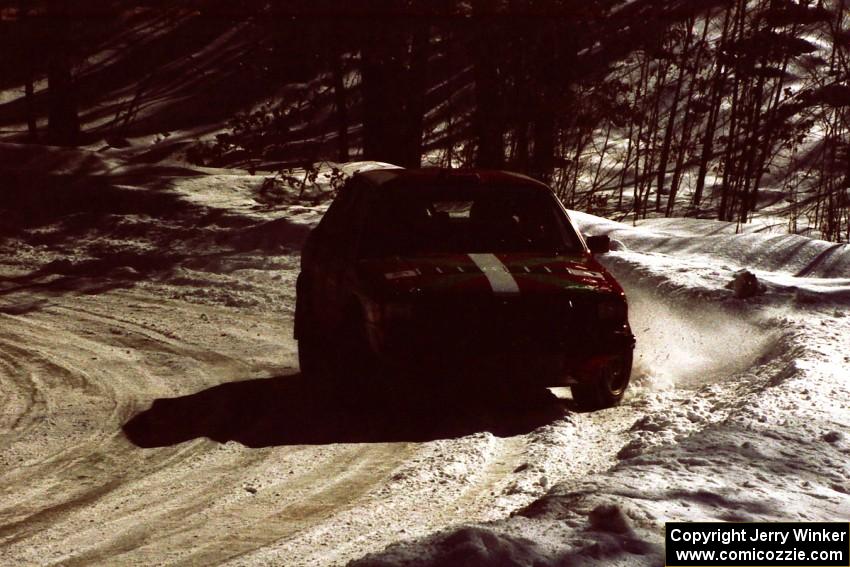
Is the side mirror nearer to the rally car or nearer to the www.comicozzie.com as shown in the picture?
the rally car

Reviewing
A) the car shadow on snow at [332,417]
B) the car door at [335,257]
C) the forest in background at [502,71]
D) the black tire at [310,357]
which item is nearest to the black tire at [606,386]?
the car shadow on snow at [332,417]

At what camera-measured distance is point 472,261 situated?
28.0ft

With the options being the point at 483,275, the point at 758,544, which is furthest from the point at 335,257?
the point at 758,544

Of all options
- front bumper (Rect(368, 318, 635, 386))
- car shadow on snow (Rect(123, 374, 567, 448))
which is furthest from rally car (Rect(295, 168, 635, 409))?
car shadow on snow (Rect(123, 374, 567, 448))

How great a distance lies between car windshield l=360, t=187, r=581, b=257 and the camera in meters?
8.80

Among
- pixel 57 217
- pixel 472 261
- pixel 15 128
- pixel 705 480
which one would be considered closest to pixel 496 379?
pixel 472 261

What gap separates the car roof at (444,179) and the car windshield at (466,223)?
56 millimetres

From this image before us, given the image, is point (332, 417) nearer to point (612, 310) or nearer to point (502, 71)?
point (612, 310)

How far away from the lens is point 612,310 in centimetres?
846

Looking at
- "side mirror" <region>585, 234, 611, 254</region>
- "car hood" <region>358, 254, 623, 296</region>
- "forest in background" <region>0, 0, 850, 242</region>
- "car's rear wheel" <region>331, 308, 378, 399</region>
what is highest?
"forest in background" <region>0, 0, 850, 242</region>

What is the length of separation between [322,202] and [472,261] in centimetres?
1026

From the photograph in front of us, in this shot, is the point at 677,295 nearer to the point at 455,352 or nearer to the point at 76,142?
the point at 455,352

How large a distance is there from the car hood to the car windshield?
0.60 ft

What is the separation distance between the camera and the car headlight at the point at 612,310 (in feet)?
27.6
